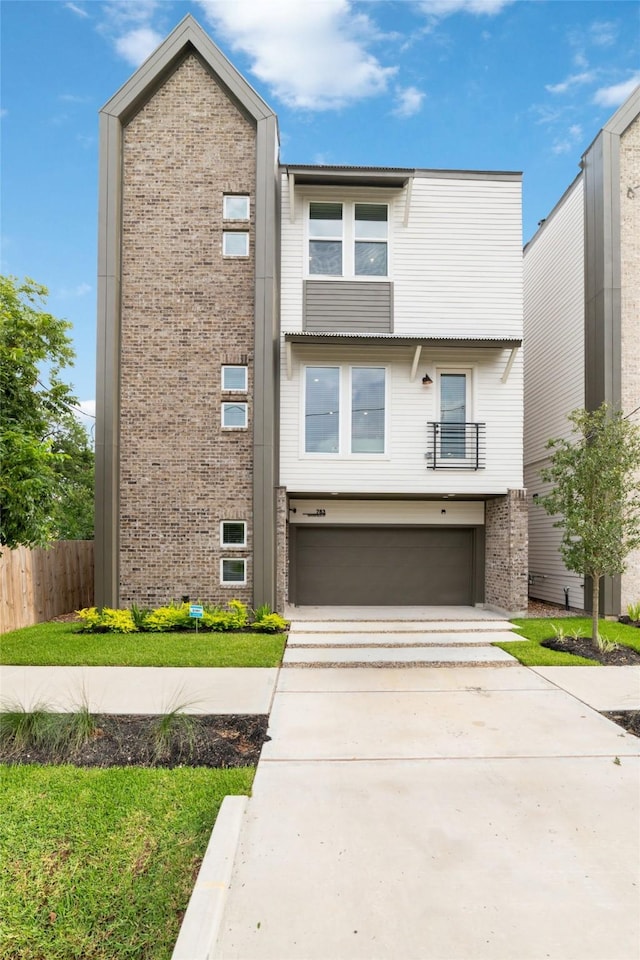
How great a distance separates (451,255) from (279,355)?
407 cm

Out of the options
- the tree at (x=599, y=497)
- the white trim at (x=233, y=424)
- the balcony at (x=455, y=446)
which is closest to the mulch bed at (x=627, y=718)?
the tree at (x=599, y=497)

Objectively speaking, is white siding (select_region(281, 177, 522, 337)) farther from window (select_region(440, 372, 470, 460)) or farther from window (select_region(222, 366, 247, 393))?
window (select_region(222, 366, 247, 393))

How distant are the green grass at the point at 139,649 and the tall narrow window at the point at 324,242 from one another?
7158mm

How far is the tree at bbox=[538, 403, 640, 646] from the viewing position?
295 inches

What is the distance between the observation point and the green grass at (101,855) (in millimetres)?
2354

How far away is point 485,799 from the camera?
11.6 ft

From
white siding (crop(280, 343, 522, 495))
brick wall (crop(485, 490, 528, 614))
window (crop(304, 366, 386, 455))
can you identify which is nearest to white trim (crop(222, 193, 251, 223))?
white siding (crop(280, 343, 522, 495))

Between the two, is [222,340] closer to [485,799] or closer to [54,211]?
[54,211]

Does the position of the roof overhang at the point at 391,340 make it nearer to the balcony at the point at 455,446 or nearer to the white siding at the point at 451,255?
the white siding at the point at 451,255

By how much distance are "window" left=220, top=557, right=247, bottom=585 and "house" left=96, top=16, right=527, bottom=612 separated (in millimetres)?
26

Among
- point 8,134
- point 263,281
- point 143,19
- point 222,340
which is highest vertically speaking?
point 143,19

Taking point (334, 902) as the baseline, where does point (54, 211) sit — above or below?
above

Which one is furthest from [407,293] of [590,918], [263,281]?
[590,918]

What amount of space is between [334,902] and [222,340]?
8.71 metres
